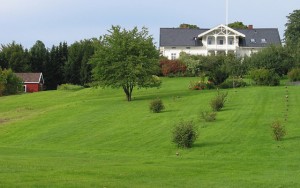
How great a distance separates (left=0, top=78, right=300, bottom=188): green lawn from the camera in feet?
45.8

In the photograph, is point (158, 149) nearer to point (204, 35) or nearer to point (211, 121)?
point (211, 121)

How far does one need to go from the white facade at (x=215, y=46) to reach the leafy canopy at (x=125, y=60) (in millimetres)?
38419

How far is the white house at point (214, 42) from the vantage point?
88625 millimetres

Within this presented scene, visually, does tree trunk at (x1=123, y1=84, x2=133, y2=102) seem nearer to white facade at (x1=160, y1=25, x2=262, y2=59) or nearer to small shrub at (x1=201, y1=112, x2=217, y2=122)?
A: small shrub at (x1=201, y1=112, x2=217, y2=122)

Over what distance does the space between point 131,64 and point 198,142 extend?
23.1 meters

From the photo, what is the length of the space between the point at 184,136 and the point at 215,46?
66502mm

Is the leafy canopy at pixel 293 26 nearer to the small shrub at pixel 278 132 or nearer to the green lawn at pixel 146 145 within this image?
the green lawn at pixel 146 145

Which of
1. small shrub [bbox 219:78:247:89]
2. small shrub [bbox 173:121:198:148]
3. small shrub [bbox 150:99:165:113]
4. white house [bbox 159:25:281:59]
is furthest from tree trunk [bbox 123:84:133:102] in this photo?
white house [bbox 159:25:281:59]

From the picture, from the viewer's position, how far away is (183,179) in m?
14.1

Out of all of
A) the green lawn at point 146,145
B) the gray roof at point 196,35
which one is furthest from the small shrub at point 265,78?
the gray roof at point 196,35

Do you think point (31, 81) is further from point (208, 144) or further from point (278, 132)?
point (278, 132)

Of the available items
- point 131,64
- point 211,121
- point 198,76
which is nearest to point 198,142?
point 211,121

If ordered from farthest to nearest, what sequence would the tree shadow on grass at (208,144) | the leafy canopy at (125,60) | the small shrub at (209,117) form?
the leafy canopy at (125,60) → the small shrub at (209,117) → the tree shadow on grass at (208,144)

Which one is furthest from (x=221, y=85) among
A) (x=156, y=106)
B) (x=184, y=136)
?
(x=184, y=136)
